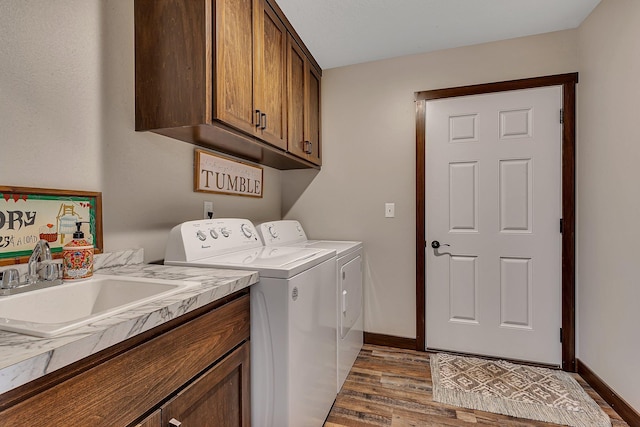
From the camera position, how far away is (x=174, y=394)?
86 cm

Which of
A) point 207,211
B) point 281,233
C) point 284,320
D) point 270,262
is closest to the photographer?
point 284,320

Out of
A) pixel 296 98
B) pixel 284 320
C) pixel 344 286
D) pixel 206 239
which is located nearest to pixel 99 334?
pixel 284 320

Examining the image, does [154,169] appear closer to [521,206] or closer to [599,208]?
[521,206]

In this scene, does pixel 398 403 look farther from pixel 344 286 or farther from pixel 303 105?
pixel 303 105

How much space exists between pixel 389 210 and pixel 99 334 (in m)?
2.11

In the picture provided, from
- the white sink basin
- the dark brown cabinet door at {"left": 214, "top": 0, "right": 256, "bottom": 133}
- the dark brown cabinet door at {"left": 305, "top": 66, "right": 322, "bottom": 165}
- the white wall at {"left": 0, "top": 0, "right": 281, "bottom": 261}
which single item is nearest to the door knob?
the dark brown cabinet door at {"left": 305, "top": 66, "right": 322, "bottom": 165}

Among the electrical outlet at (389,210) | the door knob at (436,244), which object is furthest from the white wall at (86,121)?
the door knob at (436,244)

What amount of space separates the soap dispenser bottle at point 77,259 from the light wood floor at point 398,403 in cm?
132

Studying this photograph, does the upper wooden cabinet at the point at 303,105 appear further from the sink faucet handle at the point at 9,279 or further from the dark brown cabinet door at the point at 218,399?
the sink faucet handle at the point at 9,279

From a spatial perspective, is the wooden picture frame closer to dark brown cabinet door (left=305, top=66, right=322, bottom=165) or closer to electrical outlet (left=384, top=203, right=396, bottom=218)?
dark brown cabinet door (left=305, top=66, right=322, bottom=165)

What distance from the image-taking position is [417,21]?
2.00 meters

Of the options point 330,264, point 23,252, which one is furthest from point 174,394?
point 330,264

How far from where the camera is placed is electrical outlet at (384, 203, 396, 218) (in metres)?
2.48

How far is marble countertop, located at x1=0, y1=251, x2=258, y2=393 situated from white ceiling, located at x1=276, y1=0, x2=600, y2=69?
1622mm
